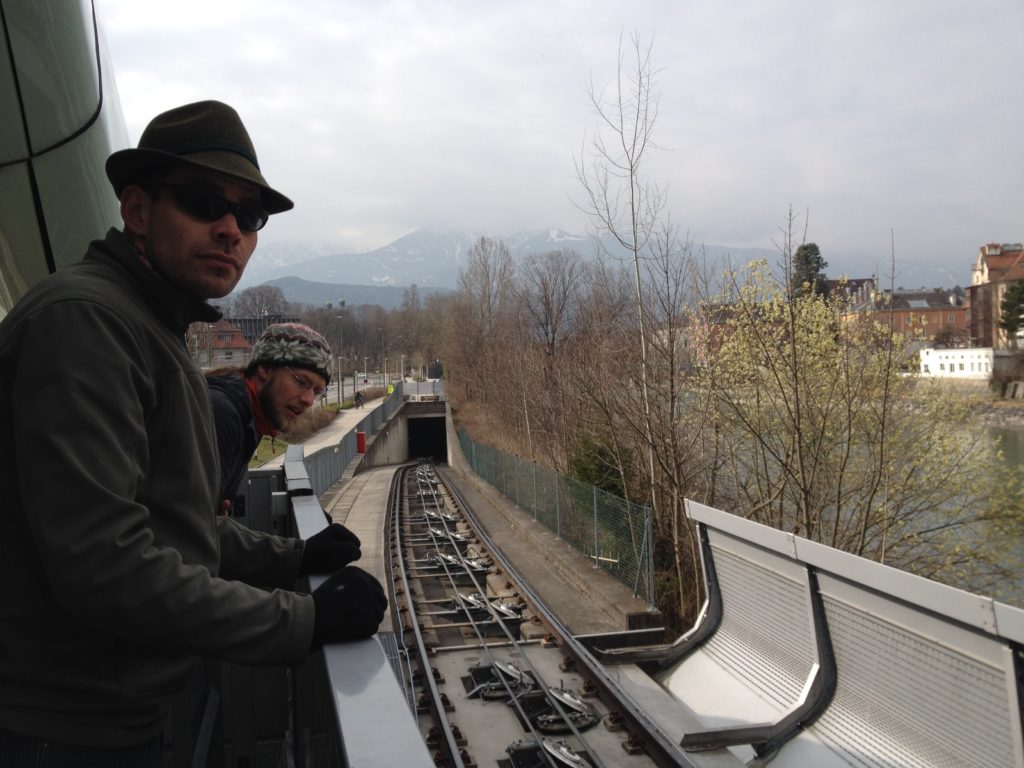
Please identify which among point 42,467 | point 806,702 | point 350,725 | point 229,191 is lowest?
point 806,702

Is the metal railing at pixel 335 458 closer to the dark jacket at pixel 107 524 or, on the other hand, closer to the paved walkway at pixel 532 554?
the paved walkway at pixel 532 554

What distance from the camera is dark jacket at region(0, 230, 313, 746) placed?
1.33 m

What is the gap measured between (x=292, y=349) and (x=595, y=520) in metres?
10.9

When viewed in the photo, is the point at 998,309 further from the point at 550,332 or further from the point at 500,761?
the point at 500,761

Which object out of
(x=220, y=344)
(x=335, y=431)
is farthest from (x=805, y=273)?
(x=335, y=431)

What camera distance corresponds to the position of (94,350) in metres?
1.39

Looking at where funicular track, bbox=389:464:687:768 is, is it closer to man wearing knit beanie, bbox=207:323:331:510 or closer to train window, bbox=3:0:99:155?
man wearing knit beanie, bbox=207:323:331:510

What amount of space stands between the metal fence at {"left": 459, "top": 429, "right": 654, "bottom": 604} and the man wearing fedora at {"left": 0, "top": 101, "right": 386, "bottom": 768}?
32.2 feet

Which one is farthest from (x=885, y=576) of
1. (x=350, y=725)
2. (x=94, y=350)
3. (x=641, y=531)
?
(x=641, y=531)

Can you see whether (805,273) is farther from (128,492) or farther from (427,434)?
(427,434)

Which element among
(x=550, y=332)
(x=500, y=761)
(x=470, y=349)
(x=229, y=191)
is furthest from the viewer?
(x=470, y=349)

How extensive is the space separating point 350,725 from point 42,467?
2.19 feet

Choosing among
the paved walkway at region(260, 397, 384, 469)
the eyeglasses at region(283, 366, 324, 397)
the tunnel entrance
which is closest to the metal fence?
the eyeglasses at region(283, 366, 324, 397)

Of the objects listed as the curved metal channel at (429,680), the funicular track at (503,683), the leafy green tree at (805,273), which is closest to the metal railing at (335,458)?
the curved metal channel at (429,680)
